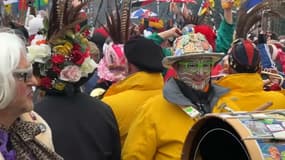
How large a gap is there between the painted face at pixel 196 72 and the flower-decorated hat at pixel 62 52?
0.60 m

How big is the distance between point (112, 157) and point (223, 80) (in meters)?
1.19

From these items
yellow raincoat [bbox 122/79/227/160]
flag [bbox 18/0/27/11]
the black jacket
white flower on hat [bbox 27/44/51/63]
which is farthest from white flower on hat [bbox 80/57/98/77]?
flag [bbox 18/0/27/11]

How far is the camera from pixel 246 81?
14.7 feet

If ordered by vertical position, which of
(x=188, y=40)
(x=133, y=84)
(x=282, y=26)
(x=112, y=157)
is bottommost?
(x=282, y=26)

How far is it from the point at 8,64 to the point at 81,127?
107cm

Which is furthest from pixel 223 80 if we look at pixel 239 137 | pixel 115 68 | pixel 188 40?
pixel 239 137

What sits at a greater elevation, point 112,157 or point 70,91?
point 70,91

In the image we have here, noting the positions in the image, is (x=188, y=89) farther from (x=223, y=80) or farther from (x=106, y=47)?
(x=106, y=47)

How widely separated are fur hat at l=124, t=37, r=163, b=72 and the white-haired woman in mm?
1647

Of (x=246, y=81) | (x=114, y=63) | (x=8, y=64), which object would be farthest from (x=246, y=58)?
(x=8, y=64)

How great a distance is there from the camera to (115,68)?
16.3ft

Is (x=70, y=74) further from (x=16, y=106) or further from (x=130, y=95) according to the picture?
(x=16, y=106)

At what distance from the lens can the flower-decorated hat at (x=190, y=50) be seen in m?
3.96

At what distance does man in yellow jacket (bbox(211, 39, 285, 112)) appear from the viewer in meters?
4.44
